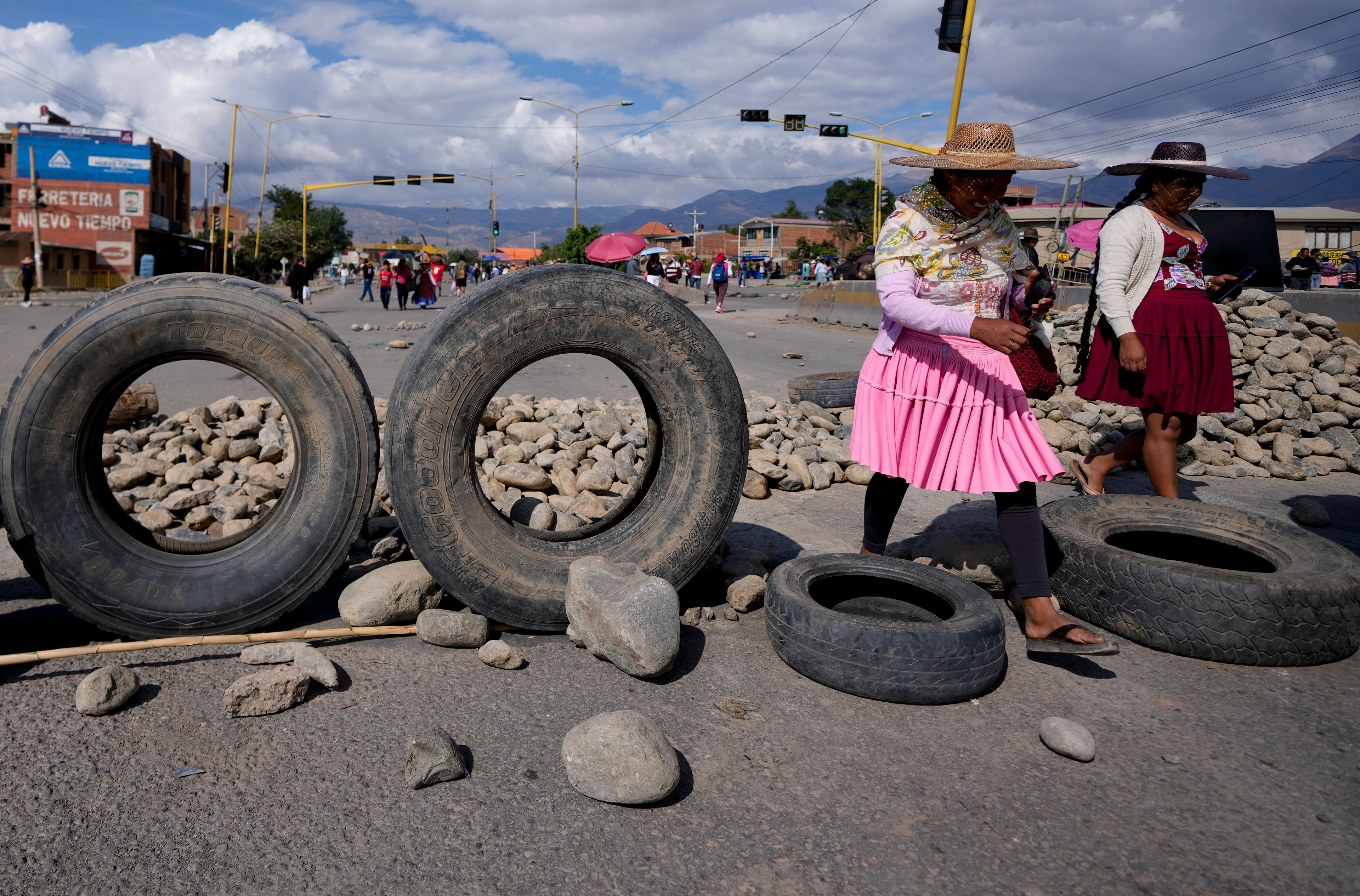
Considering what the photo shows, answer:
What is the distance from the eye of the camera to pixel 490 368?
3217mm

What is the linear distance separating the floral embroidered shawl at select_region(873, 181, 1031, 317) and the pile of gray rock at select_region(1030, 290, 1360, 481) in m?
3.15

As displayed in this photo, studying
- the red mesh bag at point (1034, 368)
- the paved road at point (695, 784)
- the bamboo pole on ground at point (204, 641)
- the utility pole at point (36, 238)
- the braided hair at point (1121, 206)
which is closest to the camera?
the paved road at point (695, 784)

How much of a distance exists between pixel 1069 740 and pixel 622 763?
4.49 feet

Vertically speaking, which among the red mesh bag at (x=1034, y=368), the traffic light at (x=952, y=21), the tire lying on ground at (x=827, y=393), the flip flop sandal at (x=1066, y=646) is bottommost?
the flip flop sandal at (x=1066, y=646)

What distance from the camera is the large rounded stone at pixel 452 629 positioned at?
3.15 meters

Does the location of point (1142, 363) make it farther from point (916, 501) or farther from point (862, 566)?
point (916, 501)

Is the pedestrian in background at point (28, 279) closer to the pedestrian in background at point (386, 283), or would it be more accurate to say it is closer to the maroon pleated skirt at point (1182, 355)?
the pedestrian in background at point (386, 283)

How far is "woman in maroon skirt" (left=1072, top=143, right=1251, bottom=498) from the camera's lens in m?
4.14

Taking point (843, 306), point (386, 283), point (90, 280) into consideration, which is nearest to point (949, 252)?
point (843, 306)

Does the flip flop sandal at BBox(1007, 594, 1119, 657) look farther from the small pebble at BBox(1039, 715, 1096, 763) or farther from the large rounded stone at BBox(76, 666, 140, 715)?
the large rounded stone at BBox(76, 666, 140, 715)

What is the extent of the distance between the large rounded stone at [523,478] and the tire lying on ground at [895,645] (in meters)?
2.26

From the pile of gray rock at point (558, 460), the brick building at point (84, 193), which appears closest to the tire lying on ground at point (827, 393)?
the pile of gray rock at point (558, 460)

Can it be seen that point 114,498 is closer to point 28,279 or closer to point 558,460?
point 558,460

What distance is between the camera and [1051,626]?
3.18 meters
